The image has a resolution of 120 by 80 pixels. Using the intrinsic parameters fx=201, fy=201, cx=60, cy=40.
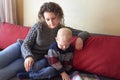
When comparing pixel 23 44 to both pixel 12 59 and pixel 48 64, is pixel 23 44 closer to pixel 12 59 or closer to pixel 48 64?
pixel 12 59

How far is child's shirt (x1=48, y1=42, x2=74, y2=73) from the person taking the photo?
1594 millimetres

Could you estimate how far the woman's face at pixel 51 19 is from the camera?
1.61 m

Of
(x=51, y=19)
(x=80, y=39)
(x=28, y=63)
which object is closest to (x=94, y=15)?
(x=80, y=39)

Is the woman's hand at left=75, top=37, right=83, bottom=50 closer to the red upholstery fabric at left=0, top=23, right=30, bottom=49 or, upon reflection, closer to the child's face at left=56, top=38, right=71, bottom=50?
the child's face at left=56, top=38, right=71, bottom=50

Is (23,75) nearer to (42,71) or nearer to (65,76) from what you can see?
(42,71)

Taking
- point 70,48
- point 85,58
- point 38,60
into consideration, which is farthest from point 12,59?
point 85,58

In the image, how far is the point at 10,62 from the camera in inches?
66.2

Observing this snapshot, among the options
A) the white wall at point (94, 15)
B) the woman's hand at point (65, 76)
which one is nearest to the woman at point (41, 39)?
the woman's hand at point (65, 76)

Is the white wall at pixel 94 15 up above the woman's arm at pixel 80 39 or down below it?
above

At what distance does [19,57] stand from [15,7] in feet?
2.65

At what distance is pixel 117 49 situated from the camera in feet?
5.32

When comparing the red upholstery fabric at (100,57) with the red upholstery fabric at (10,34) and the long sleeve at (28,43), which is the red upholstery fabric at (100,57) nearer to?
the long sleeve at (28,43)

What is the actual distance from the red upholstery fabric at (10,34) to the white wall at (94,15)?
0.47 metres

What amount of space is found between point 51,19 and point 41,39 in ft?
0.70
